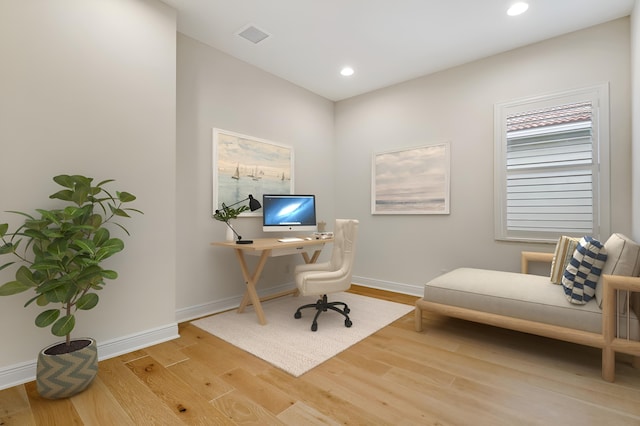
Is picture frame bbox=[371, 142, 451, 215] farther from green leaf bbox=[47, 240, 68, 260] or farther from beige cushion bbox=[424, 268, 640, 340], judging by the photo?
green leaf bbox=[47, 240, 68, 260]

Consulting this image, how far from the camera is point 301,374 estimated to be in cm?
204

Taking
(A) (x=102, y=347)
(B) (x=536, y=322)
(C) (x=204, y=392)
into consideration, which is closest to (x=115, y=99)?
(A) (x=102, y=347)

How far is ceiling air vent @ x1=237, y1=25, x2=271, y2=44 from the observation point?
299 centimetres

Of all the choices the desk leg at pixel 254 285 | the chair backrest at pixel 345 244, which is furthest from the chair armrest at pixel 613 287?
the desk leg at pixel 254 285

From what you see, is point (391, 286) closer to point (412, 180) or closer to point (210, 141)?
point (412, 180)

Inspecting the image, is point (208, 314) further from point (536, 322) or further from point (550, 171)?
point (550, 171)

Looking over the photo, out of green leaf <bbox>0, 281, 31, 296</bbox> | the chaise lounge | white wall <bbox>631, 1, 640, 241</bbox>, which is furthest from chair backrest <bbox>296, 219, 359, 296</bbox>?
white wall <bbox>631, 1, 640, 241</bbox>

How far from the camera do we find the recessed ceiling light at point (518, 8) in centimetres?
260

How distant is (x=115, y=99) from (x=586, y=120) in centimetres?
418

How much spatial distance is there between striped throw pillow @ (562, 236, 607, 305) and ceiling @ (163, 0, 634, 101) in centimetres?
208

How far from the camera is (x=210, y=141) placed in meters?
3.33

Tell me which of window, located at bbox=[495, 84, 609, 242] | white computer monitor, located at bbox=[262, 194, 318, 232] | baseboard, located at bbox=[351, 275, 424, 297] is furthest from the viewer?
baseboard, located at bbox=[351, 275, 424, 297]

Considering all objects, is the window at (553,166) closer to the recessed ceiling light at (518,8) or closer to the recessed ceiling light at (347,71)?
the recessed ceiling light at (518,8)

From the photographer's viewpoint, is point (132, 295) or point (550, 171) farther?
point (550, 171)
